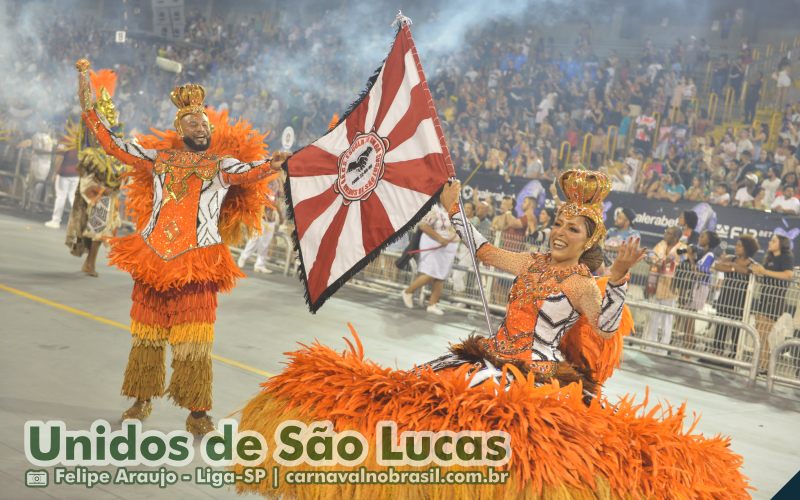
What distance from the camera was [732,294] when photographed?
33.7ft

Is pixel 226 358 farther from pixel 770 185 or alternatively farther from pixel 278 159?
pixel 770 185

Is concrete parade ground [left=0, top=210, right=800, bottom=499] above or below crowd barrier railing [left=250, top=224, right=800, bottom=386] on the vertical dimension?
below

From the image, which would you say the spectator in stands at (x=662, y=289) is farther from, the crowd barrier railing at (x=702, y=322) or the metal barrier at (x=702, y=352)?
the metal barrier at (x=702, y=352)

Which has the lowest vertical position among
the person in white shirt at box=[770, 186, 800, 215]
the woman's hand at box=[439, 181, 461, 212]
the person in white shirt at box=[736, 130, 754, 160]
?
the woman's hand at box=[439, 181, 461, 212]

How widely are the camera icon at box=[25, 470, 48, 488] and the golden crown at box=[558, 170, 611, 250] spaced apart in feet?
9.40

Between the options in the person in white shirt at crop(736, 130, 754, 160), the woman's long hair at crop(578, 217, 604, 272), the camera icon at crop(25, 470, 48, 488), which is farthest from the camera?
the person in white shirt at crop(736, 130, 754, 160)

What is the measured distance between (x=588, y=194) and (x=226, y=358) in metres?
4.82

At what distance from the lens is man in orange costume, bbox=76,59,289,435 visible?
5324 millimetres

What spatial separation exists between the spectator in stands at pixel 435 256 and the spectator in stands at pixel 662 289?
2676 millimetres

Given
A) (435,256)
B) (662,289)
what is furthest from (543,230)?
(662,289)

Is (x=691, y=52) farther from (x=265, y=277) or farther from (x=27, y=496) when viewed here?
(x=27, y=496)

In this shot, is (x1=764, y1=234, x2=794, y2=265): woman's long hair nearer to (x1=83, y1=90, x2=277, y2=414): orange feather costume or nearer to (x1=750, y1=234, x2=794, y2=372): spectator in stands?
(x1=750, y1=234, x2=794, y2=372): spectator in stands

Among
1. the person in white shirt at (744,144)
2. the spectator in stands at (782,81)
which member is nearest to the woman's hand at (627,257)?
the person in white shirt at (744,144)

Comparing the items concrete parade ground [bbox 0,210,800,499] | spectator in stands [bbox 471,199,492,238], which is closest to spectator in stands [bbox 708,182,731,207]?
spectator in stands [bbox 471,199,492,238]
